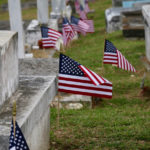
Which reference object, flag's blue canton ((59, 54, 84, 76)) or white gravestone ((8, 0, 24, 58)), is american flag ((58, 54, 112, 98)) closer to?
flag's blue canton ((59, 54, 84, 76))

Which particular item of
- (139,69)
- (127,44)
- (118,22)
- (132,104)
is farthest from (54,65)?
(118,22)

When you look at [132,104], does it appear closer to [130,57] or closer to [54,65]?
[54,65]

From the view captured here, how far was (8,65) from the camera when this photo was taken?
219 inches

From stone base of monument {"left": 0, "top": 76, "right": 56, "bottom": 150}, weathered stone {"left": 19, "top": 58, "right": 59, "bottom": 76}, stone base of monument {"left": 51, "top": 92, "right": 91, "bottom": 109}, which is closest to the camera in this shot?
stone base of monument {"left": 0, "top": 76, "right": 56, "bottom": 150}

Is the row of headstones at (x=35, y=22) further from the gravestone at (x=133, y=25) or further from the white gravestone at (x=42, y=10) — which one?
the gravestone at (x=133, y=25)

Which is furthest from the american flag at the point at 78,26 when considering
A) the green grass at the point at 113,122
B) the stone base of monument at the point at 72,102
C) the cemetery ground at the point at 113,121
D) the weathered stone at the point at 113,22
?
the stone base of monument at the point at 72,102

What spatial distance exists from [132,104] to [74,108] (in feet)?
4.70

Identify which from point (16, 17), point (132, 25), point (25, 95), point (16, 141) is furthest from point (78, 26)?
point (16, 141)

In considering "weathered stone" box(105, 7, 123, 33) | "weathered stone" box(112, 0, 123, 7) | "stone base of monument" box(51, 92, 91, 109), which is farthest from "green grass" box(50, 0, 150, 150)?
"weathered stone" box(112, 0, 123, 7)

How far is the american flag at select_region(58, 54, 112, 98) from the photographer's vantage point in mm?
6668

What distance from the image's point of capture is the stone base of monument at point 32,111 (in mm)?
4943

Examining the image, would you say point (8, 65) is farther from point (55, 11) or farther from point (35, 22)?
point (55, 11)

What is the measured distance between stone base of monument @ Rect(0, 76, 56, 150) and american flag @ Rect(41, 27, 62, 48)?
7.37m

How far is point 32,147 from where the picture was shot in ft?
18.8
